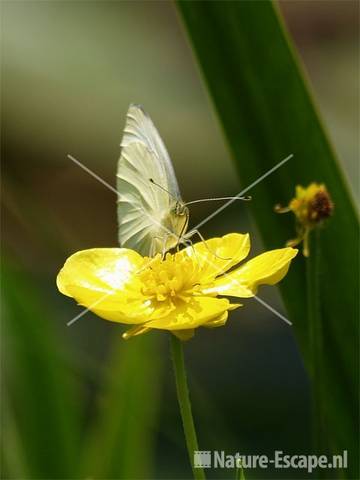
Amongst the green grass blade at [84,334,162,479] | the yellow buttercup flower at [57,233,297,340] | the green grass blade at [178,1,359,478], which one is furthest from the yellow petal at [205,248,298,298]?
the green grass blade at [84,334,162,479]

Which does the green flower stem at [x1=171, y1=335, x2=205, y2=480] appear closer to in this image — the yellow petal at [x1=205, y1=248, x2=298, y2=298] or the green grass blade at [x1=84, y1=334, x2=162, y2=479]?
the yellow petal at [x1=205, y1=248, x2=298, y2=298]

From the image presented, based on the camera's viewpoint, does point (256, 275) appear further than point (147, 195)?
No

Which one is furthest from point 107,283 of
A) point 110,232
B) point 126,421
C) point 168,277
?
point 110,232

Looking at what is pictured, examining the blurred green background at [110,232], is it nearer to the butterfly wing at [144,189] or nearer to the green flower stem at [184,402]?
the butterfly wing at [144,189]

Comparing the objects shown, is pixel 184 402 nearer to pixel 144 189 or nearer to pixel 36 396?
pixel 144 189

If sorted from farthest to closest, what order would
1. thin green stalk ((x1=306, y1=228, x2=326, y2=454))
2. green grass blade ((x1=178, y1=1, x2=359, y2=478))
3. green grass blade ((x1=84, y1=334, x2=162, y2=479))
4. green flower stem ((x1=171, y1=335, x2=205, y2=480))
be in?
1. green grass blade ((x1=84, y1=334, x2=162, y2=479))
2. green grass blade ((x1=178, y1=1, x2=359, y2=478))
3. thin green stalk ((x1=306, y1=228, x2=326, y2=454))
4. green flower stem ((x1=171, y1=335, x2=205, y2=480))

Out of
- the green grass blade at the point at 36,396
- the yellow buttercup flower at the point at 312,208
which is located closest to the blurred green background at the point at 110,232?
the green grass blade at the point at 36,396

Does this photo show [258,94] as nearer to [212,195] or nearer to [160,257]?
[160,257]
